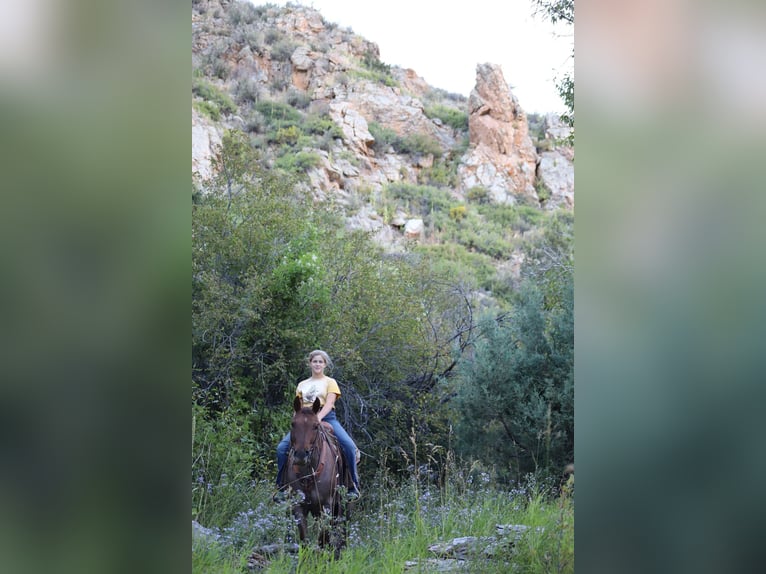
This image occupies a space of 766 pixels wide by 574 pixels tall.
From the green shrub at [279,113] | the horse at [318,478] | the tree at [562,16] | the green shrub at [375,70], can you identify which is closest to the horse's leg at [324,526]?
the horse at [318,478]

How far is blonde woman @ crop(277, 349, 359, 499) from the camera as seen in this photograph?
534 centimetres

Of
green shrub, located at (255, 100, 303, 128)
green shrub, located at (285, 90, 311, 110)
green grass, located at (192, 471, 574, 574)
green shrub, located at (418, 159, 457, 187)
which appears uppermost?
green shrub, located at (285, 90, 311, 110)

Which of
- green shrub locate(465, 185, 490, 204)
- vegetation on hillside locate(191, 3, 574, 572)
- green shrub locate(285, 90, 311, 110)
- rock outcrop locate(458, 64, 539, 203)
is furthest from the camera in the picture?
rock outcrop locate(458, 64, 539, 203)

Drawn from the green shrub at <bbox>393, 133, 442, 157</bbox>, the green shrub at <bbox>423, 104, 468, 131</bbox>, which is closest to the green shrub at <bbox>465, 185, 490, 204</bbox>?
the green shrub at <bbox>393, 133, 442, 157</bbox>

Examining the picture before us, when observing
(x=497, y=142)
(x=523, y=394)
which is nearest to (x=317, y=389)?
(x=523, y=394)

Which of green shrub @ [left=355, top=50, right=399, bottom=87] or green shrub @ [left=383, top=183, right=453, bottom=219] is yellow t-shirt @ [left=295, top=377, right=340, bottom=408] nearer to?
green shrub @ [left=383, top=183, right=453, bottom=219]

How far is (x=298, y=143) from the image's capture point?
45.3 ft

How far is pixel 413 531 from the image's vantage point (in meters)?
5.54

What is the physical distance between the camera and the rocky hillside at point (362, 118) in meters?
14.1

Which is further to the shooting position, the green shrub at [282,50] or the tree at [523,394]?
the green shrub at [282,50]

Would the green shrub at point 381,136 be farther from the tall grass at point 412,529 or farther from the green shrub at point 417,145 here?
the tall grass at point 412,529

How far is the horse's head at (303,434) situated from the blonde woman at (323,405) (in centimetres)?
50
